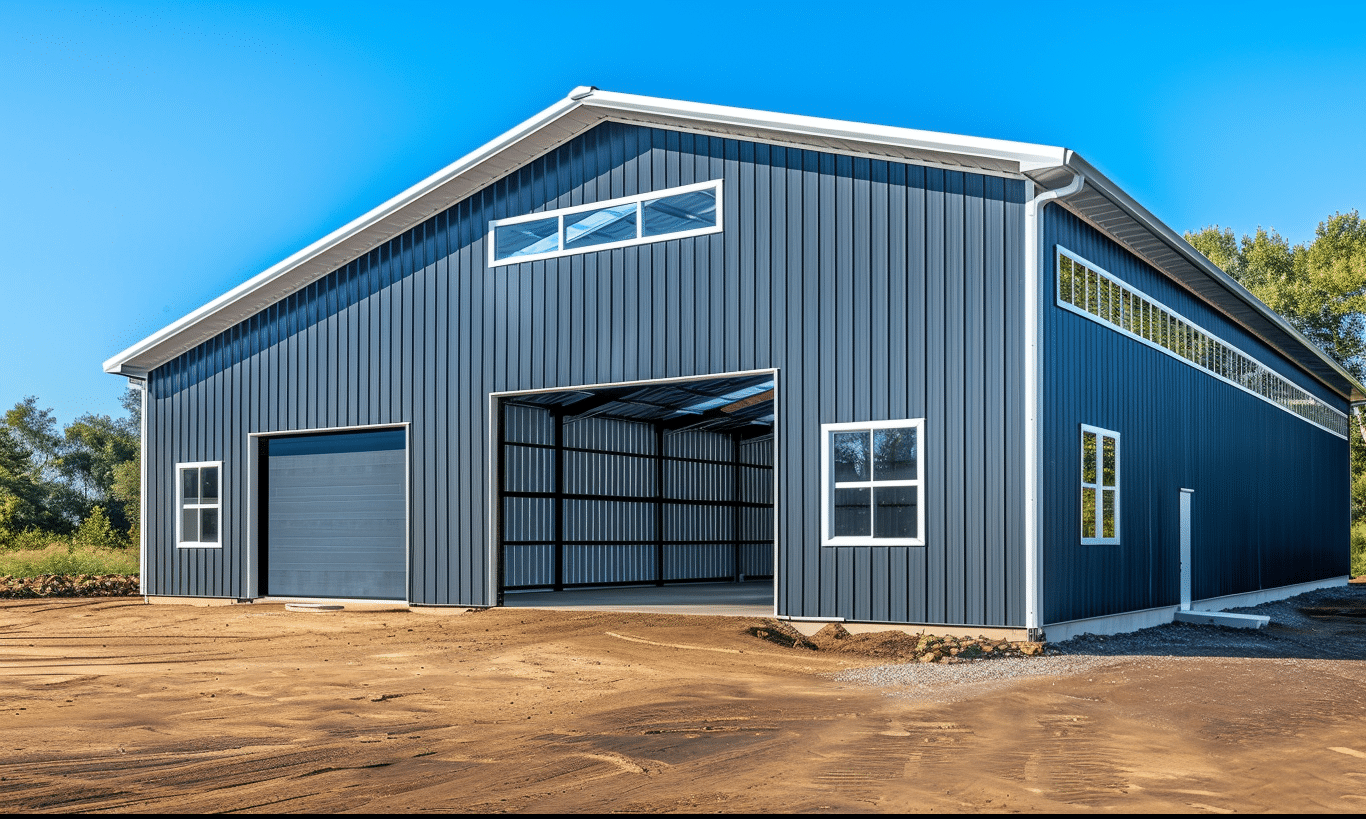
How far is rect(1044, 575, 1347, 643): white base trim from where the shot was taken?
14797 millimetres

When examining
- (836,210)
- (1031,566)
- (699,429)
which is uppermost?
(836,210)

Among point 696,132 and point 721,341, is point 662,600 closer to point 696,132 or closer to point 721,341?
point 721,341

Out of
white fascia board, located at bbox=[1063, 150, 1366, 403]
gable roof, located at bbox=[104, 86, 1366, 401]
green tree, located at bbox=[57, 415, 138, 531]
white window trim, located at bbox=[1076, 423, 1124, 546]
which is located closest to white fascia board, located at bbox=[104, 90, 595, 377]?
gable roof, located at bbox=[104, 86, 1366, 401]

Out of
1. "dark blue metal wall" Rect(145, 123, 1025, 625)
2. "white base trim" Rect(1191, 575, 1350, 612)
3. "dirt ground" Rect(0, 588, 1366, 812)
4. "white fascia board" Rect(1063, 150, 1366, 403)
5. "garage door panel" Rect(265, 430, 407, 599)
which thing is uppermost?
"white fascia board" Rect(1063, 150, 1366, 403)

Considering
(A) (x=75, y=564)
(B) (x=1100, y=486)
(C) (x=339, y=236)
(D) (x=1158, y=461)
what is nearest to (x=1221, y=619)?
(D) (x=1158, y=461)

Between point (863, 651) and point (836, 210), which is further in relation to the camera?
point (836, 210)

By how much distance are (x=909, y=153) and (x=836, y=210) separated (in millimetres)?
1239

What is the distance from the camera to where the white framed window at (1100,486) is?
→ 15.6 meters

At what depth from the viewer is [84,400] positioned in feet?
317

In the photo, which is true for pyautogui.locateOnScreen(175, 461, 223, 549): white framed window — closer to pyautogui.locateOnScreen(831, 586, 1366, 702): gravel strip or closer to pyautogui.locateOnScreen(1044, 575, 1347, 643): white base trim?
pyautogui.locateOnScreen(831, 586, 1366, 702): gravel strip

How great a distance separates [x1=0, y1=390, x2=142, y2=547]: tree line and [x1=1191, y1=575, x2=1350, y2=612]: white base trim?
34.4 metres

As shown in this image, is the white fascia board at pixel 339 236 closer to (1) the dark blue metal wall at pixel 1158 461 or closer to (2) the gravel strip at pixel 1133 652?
(1) the dark blue metal wall at pixel 1158 461

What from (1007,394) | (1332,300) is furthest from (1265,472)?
(1332,300)

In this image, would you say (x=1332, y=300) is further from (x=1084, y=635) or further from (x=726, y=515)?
(x=1084, y=635)
